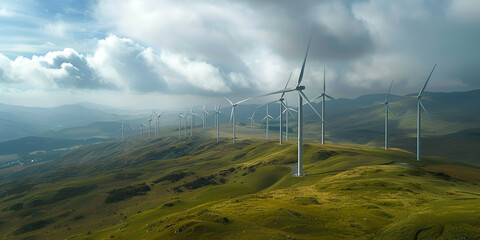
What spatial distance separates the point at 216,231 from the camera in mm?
42344

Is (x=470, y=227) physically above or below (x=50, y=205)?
above

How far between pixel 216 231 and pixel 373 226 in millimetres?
24451

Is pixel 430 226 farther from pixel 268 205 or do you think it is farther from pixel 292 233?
pixel 268 205

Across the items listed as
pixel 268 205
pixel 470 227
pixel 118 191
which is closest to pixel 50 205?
pixel 118 191

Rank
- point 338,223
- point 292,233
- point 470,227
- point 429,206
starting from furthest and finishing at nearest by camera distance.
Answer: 1. point 429,206
2. point 338,223
3. point 292,233
4. point 470,227

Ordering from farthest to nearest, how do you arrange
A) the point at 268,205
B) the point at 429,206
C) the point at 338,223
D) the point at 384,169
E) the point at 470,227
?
1. the point at 384,169
2. the point at 268,205
3. the point at 429,206
4. the point at 338,223
5. the point at 470,227

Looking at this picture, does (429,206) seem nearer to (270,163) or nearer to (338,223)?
(338,223)

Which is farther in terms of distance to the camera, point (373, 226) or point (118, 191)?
point (118, 191)

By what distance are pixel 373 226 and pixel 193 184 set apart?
104516 millimetres

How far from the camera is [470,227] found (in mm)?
37062

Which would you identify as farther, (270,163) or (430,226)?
(270,163)

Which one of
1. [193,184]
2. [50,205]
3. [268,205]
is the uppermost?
[268,205]

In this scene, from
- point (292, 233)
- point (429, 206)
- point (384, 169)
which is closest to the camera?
point (292, 233)

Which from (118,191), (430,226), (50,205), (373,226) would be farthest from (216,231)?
(50,205)
